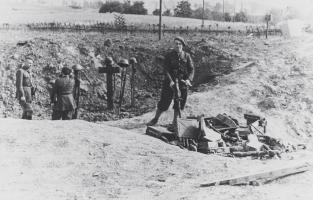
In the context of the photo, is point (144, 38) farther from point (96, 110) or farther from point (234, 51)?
point (96, 110)

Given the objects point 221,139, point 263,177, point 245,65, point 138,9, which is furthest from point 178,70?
point 138,9

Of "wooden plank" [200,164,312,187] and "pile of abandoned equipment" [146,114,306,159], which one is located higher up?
"wooden plank" [200,164,312,187]

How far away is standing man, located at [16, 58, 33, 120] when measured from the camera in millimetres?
9438

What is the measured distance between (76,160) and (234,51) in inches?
469

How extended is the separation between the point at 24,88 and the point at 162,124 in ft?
10.6

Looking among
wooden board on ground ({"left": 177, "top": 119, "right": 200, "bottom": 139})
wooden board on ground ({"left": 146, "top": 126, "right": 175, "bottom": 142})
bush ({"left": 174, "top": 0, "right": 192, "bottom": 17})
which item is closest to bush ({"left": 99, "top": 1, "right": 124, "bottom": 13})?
bush ({"left": 174, "top": 0, "right": 192, "bottom": 17})

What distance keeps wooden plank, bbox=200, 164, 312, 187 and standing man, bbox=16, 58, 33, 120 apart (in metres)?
5.19

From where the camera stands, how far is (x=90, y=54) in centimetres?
1752

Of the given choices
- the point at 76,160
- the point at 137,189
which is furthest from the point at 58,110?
the point at 137,189

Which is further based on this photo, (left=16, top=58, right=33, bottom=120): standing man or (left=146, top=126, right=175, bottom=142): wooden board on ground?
(left=16, top=58, right=33, bottom=120): standing man

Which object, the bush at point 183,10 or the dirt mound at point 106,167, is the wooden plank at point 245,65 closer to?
the dirt mound at point 106,167

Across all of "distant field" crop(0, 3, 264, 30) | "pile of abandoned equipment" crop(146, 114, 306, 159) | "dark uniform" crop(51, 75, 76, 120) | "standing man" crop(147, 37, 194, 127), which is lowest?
"pile of abandoned equipment" crop(146, 114, 306, 159)

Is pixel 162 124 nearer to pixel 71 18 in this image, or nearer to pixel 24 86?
pixel 24 86

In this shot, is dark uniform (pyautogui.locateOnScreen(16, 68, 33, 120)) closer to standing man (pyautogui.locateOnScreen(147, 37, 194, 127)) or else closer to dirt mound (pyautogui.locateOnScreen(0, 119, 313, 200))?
dirt mound (pyautogui.locateOnScreen(0, 119, 313, 200))
